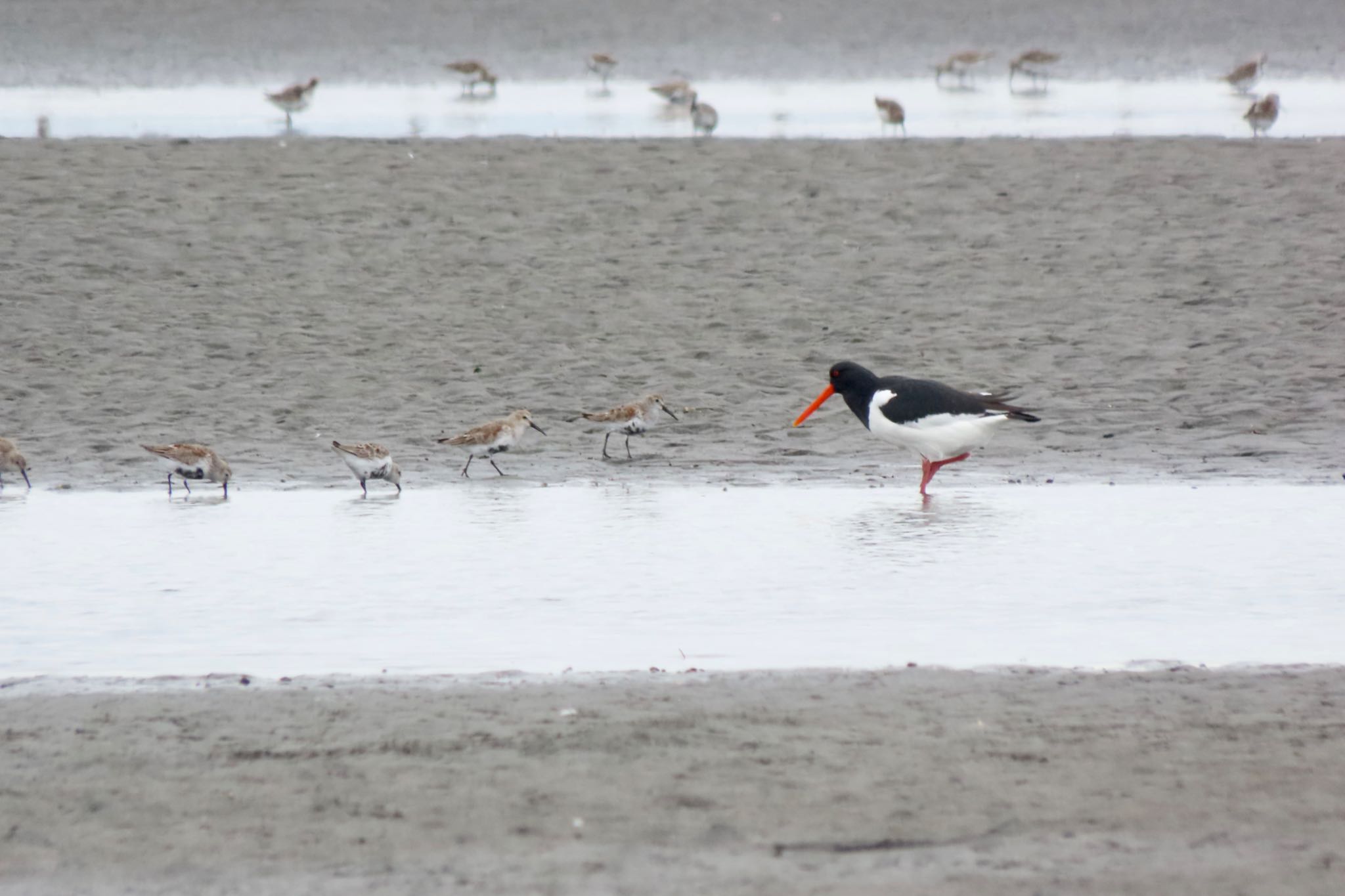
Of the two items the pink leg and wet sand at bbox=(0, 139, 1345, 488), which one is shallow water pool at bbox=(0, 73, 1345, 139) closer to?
wet sand at bbox=(0, 139, 1345, 488)

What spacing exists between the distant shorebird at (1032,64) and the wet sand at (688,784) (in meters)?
22.0

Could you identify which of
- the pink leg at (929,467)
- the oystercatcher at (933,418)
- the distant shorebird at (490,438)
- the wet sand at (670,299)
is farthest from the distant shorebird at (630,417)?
the pink leg at (929,467)

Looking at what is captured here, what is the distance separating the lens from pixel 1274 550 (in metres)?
9.11

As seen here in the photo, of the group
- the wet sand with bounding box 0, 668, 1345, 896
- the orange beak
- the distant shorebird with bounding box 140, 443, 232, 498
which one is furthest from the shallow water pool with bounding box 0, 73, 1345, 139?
the wet sand with bounding box 0, 668, 1345, 896

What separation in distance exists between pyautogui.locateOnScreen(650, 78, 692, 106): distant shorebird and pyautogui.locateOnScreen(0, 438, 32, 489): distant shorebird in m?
14.3

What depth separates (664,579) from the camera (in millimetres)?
8633

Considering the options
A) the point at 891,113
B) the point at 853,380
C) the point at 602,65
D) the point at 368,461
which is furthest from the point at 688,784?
the point at 602,65

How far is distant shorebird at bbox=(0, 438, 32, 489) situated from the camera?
444 inches

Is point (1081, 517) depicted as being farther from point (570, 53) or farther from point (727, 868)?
point (570, 53)

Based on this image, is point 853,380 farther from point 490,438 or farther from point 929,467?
point 490,438

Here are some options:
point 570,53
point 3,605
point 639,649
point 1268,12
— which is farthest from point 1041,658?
point 1268,12

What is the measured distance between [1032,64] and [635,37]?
692cm

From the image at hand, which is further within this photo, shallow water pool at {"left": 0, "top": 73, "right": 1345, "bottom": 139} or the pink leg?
shallow water pool at {"left": 0, "top": 73, "right": 1345, "bottom": 139}

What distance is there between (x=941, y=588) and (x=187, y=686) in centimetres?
354
